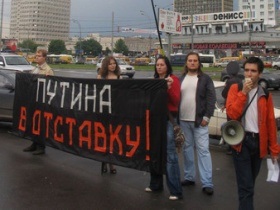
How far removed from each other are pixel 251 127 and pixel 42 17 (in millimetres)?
100764

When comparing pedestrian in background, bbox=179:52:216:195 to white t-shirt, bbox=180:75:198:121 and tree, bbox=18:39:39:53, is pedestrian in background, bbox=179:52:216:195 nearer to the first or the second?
white t-shirt, bbox=180:75:198:121

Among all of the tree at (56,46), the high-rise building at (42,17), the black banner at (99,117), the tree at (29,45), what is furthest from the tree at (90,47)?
→ the black banner at (99,117)

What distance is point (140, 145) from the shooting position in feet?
17.6

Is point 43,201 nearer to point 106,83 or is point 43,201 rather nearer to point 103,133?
point 103,133

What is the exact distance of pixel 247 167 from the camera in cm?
395

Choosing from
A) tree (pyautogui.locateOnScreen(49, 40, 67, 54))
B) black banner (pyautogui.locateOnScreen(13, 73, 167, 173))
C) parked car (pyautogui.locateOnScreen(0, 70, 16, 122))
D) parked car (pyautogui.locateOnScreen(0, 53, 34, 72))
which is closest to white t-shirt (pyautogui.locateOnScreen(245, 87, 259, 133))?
black banner (pyautogui.locateOnScreen(13, 73, 167, 173))

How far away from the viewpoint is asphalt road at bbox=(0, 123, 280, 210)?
4934 mm

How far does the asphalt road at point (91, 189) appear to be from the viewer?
493 cm

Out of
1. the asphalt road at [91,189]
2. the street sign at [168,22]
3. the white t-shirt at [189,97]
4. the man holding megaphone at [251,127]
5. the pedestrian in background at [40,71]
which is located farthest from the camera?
the street sign at [168,22]

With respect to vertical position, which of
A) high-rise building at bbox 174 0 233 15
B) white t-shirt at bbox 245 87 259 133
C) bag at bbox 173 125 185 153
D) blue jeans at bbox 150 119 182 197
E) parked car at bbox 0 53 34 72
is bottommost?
blue jeans at bbox 150 119 182 197

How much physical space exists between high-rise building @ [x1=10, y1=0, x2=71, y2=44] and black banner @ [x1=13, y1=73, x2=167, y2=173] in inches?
3409

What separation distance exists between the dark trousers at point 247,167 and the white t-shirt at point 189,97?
4.69ft

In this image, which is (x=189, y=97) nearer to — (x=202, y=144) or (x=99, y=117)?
(x=202, y=144)

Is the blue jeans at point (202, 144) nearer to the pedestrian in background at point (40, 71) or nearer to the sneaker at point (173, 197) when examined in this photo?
the sneaker at point (173, 197)
